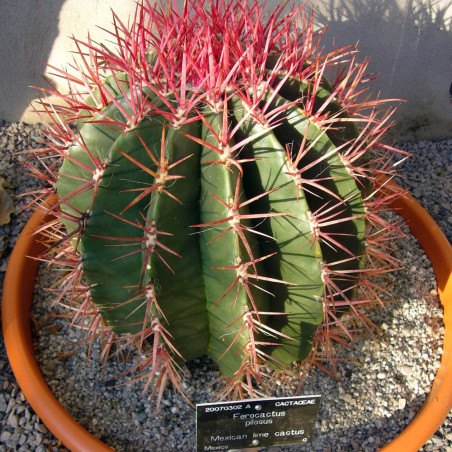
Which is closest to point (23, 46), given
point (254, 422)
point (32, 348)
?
point (32, 348)

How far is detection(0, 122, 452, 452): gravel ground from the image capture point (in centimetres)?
117

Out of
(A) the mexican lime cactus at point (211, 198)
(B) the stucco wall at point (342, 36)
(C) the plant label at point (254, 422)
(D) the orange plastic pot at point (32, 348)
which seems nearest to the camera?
(A) the mexican lime cactus at point (211, 198)

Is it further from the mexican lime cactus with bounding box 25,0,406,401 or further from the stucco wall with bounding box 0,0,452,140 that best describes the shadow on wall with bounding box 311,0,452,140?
the mexican lime cactus with bounding box 25,0,406,401

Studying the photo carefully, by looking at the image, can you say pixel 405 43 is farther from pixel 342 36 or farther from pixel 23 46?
pixel 23 46

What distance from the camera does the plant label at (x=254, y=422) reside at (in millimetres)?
945

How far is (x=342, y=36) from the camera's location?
1.74 metres

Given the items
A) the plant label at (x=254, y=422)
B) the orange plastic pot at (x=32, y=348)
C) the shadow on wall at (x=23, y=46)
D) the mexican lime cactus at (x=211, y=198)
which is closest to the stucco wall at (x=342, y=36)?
the shadow on wall at (x=23, y=46)

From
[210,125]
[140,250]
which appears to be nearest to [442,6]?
[210,125]

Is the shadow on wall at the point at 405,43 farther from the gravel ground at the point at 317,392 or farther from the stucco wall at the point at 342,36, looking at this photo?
the gravel ground at the point at 317,392

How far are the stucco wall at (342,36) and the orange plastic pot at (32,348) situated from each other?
0.57 meters

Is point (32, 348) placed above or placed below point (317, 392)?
below

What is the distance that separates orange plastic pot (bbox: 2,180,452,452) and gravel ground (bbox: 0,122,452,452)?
0.04 metres

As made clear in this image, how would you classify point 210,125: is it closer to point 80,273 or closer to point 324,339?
point 80,273

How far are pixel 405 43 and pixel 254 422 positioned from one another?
1.41 m
